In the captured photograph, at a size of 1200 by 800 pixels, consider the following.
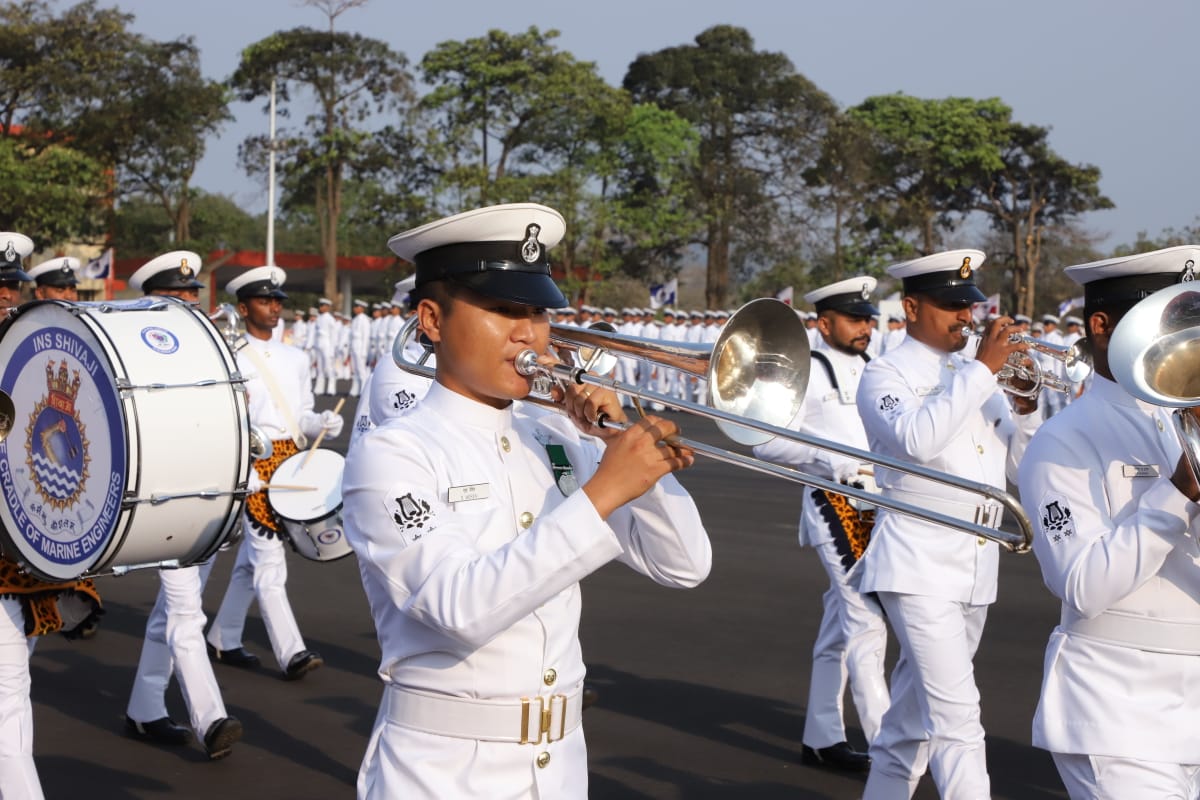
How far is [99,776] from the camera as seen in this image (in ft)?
19.6

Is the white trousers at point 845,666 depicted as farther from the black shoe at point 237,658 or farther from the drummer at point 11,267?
the drummer at point 11,267

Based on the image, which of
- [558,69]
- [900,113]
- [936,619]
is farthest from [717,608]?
[900,113]

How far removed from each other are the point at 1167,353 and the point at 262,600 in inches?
219

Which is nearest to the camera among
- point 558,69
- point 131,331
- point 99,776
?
point 131,331

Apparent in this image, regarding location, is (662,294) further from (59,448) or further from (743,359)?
(743,359)

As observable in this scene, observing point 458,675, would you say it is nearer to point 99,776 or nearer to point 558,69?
point 99,776

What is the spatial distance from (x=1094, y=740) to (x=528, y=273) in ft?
5.83

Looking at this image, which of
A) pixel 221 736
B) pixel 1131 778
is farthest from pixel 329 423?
pixel 1131 778

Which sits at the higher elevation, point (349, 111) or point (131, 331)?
point (349, 111)

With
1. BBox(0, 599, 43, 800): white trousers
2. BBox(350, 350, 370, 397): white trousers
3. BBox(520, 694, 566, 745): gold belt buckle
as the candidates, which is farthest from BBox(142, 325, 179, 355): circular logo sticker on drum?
BBox(350, 350, 370, 397): white trousers

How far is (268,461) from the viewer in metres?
7.77

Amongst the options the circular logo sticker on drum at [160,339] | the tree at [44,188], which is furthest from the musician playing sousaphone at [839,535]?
the tree at [44,188]

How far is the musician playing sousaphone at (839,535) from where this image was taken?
243 inches

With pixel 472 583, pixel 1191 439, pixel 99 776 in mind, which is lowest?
pixel 99 776
